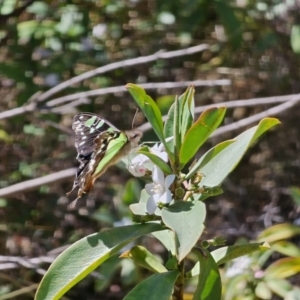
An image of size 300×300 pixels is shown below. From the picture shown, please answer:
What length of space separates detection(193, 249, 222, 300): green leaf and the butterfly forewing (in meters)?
0.42

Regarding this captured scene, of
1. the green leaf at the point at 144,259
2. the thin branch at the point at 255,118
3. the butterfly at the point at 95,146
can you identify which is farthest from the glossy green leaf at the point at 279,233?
the green leaf at the point at 144,259

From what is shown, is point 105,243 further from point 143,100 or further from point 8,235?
point 8,235

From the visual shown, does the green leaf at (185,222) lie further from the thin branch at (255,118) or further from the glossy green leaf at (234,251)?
the thin branch at (255,118)

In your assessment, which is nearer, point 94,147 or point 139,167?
point 139,167

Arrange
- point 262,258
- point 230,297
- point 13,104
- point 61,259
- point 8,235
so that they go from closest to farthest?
point 61,259
point 230,297
point 262,258
point 8,235
point 13,104

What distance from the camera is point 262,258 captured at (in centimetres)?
199

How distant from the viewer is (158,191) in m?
0.98

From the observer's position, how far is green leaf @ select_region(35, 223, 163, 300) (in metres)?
0.92

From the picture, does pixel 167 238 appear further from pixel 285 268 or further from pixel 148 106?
pixel 285 268

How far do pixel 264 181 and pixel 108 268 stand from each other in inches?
52.0

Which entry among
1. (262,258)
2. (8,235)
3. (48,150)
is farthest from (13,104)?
(262,258)

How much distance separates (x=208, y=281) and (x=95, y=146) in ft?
1.33

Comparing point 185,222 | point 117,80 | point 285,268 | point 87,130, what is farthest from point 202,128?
point 117,80

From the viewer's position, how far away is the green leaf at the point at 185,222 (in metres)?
0.83
